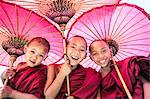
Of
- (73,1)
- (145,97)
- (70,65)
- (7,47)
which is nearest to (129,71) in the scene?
(145,97)

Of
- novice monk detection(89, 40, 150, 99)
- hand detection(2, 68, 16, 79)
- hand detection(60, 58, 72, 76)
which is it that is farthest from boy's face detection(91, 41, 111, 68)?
hand detection(2, 68, 16, 79)

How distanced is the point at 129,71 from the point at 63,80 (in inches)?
10.3

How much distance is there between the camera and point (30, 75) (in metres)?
1.21

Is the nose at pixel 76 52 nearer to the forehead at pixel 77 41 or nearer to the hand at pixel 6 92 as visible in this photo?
the forehead at pixel 77 41

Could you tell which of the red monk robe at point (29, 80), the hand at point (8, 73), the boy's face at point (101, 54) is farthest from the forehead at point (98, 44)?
the hand at point (8, 73)

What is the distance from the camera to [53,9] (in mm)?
1242

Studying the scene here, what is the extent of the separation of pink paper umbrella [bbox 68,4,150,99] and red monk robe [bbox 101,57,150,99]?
0.15 feet

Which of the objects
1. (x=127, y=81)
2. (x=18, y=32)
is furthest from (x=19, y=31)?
(x=127, y=81)

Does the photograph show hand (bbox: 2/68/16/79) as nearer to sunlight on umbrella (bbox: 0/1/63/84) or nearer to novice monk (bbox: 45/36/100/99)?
sunlight on umbrella (bbox: 0/1/63/84)

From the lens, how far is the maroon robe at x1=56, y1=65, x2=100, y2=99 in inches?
47.3

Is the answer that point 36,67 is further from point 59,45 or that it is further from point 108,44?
point 108,44

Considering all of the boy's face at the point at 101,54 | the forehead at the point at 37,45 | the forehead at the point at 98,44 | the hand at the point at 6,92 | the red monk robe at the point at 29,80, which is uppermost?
the forehead at the point at 37,45

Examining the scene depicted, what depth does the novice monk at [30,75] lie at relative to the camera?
1192mm

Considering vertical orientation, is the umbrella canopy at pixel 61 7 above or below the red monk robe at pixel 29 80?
above
